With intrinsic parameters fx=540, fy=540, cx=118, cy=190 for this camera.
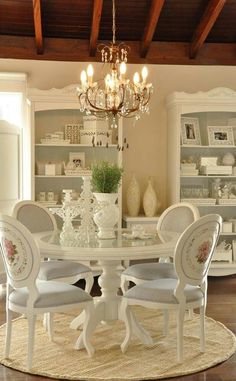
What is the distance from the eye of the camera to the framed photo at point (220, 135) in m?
5.93

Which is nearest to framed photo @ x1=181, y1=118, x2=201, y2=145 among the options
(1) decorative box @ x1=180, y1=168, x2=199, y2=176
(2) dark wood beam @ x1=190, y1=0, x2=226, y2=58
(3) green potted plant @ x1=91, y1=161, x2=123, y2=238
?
(1) decorative box @ x1=180, y1=168, x2=199, y2=176

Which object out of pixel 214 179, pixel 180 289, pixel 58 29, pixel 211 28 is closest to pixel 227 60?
pixel 211 28

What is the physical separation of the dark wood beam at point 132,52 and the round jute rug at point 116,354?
3053 millimetres

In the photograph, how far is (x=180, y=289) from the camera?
3.33 m

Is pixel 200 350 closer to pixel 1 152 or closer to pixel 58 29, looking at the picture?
pixel 1 152

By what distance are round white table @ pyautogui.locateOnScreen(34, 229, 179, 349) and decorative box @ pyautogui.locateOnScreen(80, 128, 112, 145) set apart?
1.79 metres

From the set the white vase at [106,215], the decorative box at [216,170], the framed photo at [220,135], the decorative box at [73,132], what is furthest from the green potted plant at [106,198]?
the framed photo at [220,135]

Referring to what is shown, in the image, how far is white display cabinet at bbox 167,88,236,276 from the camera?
5.78m

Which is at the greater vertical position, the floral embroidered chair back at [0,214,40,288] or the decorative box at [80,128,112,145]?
the decorative box at [80,128,112,145]

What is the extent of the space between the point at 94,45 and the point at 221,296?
115 inches

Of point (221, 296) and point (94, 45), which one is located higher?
point (94, 45)

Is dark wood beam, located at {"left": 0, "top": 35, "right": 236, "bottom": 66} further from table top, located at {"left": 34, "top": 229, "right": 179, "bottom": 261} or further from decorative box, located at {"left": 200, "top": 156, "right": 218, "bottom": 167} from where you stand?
table top, located at {"left": 34, "top": 229, "right": 179, "bottom": 261}

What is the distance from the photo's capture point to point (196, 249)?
336 centimetres

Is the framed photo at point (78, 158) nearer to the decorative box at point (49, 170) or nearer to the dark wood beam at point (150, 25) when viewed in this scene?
the decorative box at point (49, 170)
